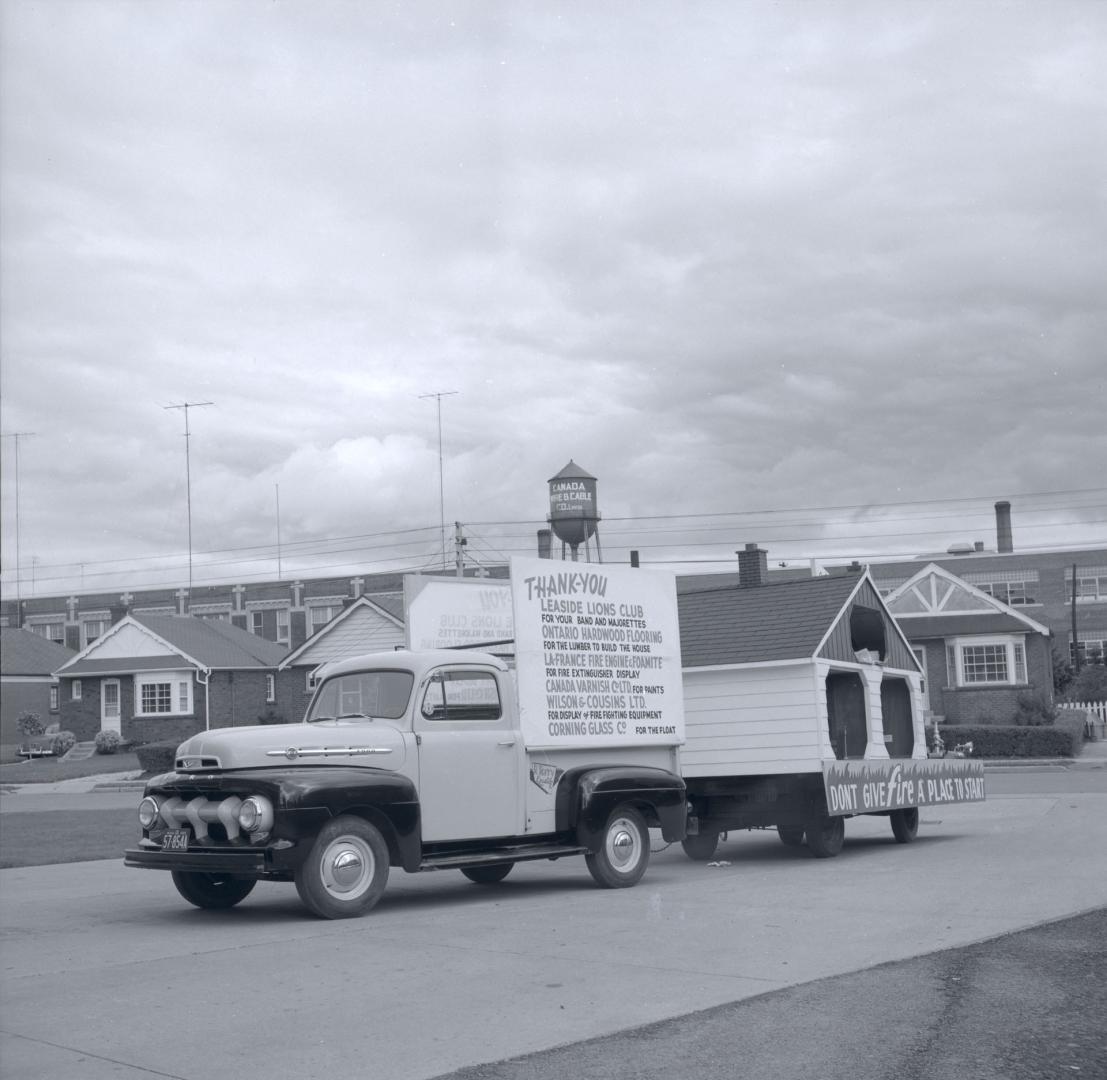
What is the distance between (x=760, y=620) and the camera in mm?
17469

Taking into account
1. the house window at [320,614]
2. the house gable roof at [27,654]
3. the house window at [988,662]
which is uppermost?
the house window at [320,614]

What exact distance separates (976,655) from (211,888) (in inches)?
1503

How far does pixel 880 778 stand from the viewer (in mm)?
16766

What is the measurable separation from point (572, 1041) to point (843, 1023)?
132 centimetres

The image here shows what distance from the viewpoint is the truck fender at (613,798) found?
13.1 m

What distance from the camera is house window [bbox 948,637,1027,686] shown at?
4572 centimetres

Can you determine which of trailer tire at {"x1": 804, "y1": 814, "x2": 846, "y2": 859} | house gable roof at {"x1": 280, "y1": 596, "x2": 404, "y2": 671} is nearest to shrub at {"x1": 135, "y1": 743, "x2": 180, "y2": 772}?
house gable roof at {"x1": 280, "y1": 596, "x2": 404, "y2": 671}

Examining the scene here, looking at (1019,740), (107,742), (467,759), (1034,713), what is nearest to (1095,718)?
(1034,713)

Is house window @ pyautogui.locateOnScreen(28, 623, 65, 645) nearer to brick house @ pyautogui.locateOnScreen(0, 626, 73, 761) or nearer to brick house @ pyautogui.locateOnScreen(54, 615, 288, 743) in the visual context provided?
brick house @ pyautogui.locateOnScreen(0, 626, 73, 761)

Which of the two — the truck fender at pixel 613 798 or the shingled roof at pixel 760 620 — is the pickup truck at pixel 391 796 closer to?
the truck fender at pixel 613 798

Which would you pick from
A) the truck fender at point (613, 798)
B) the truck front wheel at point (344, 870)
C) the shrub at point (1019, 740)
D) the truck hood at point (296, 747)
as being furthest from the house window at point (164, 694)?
the truck front wheel at point (344, 870)

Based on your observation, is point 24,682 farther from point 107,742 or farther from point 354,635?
point 354,635

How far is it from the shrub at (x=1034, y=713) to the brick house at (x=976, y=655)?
5.56 ft

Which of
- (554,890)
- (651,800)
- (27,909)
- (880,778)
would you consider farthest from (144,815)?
(880,778)
